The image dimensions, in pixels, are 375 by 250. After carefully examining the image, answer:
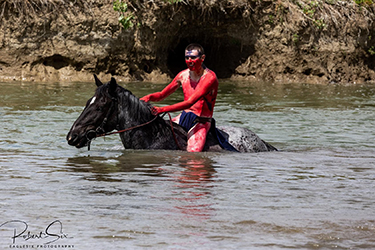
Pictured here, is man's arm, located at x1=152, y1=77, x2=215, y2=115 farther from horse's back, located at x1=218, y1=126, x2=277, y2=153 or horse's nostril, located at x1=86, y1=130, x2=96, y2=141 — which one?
horse's back, located at x1=218, y1=126, x2=277, y2=153

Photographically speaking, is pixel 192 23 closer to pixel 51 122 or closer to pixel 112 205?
pixel 51 122

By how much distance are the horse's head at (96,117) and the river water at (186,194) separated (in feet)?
1.07

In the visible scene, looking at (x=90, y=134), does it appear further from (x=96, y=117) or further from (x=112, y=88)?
(x=112, y=88)

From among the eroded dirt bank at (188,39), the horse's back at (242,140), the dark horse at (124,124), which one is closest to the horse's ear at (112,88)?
the dark horse at (124,124)

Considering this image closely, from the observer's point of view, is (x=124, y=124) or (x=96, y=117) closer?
(x=96, y=117)

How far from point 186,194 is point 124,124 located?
2159 mm

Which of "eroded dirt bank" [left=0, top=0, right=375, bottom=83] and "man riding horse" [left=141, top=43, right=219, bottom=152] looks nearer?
"man riding horse" [left=141, top=43, right=219, bottom=152]

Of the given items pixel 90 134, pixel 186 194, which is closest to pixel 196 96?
pixel 90 134
